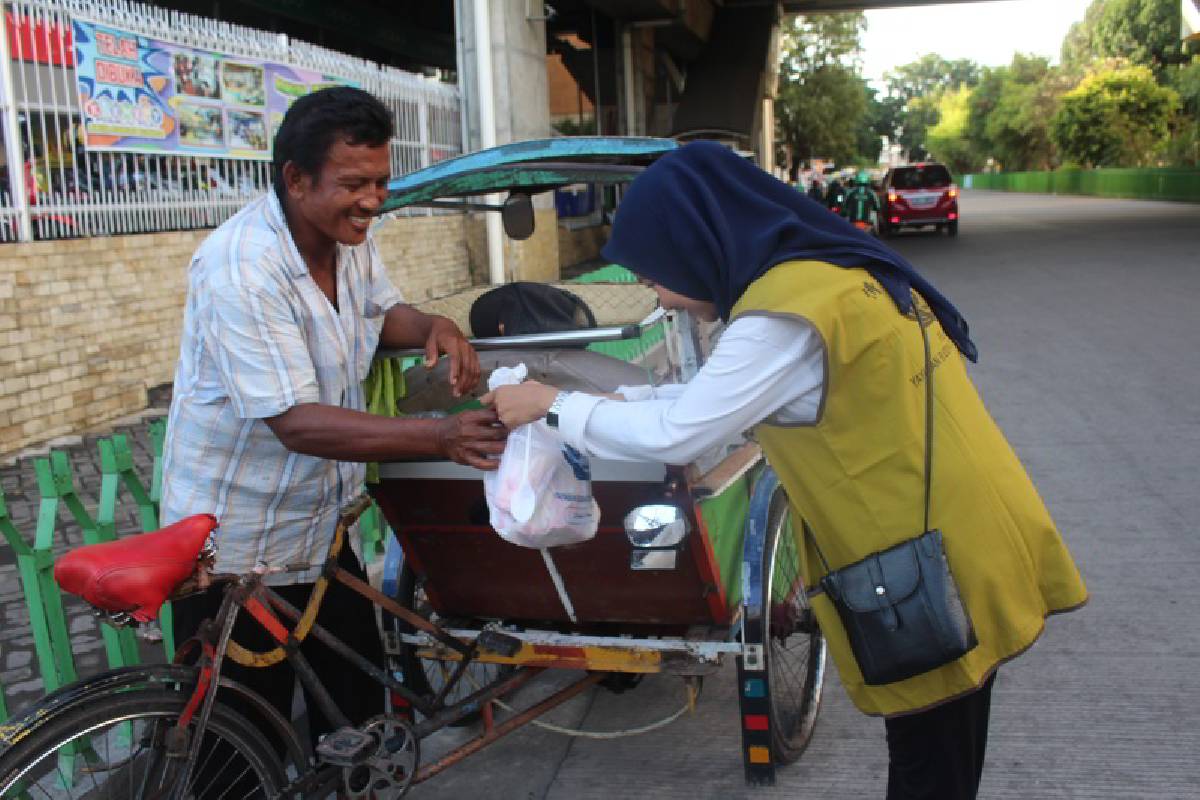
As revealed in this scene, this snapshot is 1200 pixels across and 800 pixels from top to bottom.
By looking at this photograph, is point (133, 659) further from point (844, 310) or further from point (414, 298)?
point (414, 298)

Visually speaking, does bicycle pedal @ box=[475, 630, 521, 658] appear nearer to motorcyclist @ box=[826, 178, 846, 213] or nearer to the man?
the man

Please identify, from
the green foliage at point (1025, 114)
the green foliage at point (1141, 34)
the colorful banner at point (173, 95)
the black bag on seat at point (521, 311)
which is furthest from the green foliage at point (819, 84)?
the black bag on seat at point (521, 311)

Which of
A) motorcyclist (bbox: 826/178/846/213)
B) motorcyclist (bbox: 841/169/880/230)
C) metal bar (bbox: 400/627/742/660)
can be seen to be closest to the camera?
metal bar (bbox: 400/627/742/660)

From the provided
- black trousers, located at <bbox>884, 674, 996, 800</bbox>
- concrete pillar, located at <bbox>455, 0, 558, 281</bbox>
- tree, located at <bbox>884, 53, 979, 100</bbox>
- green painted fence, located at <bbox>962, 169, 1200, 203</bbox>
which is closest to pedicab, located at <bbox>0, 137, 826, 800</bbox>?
black trousers, located at <bbox>884, 674, 996, 800</bbox>

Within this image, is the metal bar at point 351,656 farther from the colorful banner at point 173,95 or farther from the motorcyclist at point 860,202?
the motorcyclist at point 860,202

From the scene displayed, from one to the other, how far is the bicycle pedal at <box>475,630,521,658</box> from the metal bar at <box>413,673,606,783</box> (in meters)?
0.18

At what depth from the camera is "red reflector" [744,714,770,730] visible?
10.1 ft

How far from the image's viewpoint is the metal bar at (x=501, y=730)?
2852 mm

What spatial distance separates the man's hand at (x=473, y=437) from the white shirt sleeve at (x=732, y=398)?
0.34 m

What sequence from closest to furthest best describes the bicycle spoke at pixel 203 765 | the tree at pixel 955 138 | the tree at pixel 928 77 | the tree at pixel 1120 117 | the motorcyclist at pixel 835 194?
the bicycle spoke at pixel 203 765 → the motorcyclist at pixel 835 194 → the tree at pixel 1120 117 → the tree at pixel 955 138 → the tree at pixel 928 77

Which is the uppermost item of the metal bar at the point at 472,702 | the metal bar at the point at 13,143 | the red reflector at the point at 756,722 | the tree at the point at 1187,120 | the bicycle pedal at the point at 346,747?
the tree at the point at 1187,120

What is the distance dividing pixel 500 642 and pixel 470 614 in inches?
10.3

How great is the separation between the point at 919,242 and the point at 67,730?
2262 centimetres

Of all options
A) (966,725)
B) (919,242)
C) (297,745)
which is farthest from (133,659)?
(919,242)
